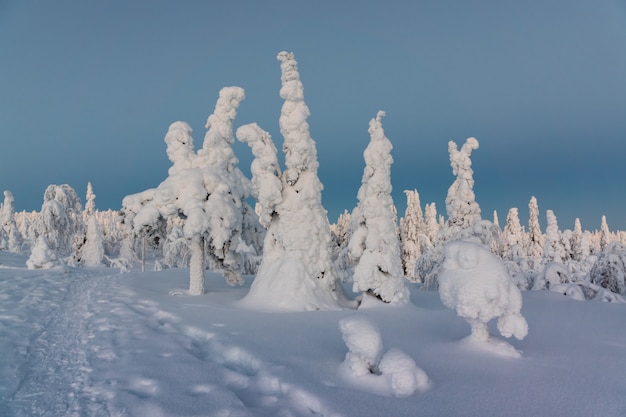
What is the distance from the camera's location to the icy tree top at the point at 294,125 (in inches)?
641

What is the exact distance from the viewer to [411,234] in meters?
52.9

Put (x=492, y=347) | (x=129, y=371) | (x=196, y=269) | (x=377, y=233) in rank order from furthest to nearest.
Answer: (x=196, y=269) < (x=377, y=233) < (x=492, y=347) < (x=129, y=371)

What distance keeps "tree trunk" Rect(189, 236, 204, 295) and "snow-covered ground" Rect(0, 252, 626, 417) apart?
393cm

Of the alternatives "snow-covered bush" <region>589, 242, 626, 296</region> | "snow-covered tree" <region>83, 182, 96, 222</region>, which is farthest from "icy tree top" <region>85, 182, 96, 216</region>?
"snow-covered bush" <region>589, 242, 626, 296</region>

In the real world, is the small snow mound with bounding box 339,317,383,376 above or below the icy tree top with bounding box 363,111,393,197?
below

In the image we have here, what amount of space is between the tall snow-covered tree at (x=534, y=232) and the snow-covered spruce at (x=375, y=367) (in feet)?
179

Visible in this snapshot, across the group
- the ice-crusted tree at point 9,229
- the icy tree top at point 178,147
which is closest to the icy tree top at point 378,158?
the icy tree top at point 178,147

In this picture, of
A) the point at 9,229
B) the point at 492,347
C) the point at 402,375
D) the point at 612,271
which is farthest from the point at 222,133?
the point at 9,229

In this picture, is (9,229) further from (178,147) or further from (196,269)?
Result: (196,269)

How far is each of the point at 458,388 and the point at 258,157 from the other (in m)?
12.4

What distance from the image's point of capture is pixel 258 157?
16.5m

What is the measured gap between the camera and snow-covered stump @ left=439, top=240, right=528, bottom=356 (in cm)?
772

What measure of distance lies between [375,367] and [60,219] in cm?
4416

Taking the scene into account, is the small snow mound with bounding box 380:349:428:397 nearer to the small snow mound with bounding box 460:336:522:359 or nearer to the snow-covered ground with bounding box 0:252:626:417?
the snow-covered ground with bounding box 0:252:626:417
